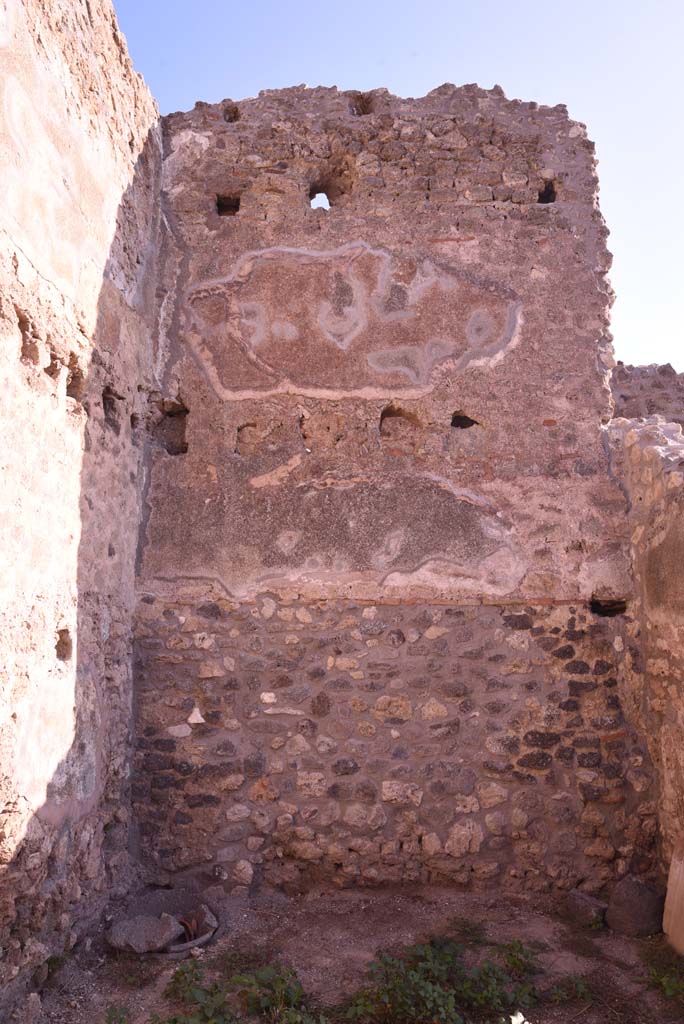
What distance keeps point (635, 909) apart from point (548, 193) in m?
3.97

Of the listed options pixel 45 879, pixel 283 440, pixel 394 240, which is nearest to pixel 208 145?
pixel 394 240

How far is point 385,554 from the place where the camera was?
4316 millimetres

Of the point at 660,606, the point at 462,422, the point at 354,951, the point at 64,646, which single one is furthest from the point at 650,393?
the point at 64,646

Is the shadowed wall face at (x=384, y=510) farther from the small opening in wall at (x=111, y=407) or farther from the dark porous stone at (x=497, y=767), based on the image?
the small opening in wall at (x=111, y=407)

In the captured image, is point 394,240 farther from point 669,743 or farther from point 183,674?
point 669,743

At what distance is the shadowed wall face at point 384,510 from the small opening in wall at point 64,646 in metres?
0.77

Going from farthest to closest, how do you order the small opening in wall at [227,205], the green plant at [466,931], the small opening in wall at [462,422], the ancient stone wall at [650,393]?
the ancient stone wall at [650,393]
the small opening in wall at [227,205]
the small opening in wall at [462,422]
the green plant at [466,931]

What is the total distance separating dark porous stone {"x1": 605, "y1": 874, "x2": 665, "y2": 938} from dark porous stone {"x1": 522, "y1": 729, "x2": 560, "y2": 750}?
0.70m

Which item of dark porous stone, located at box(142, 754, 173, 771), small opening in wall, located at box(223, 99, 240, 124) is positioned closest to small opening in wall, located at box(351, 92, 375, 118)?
small opening in wall, located at box(223, 99, 240, 124)

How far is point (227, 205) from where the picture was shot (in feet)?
16.3

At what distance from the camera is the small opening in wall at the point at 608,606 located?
14.0ft

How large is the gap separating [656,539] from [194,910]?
9.31 ft

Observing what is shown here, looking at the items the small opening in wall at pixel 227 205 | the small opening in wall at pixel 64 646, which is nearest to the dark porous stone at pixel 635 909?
the small opening in wall at pixel 64 646

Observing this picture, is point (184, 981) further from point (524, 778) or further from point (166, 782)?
point (524, 778)
